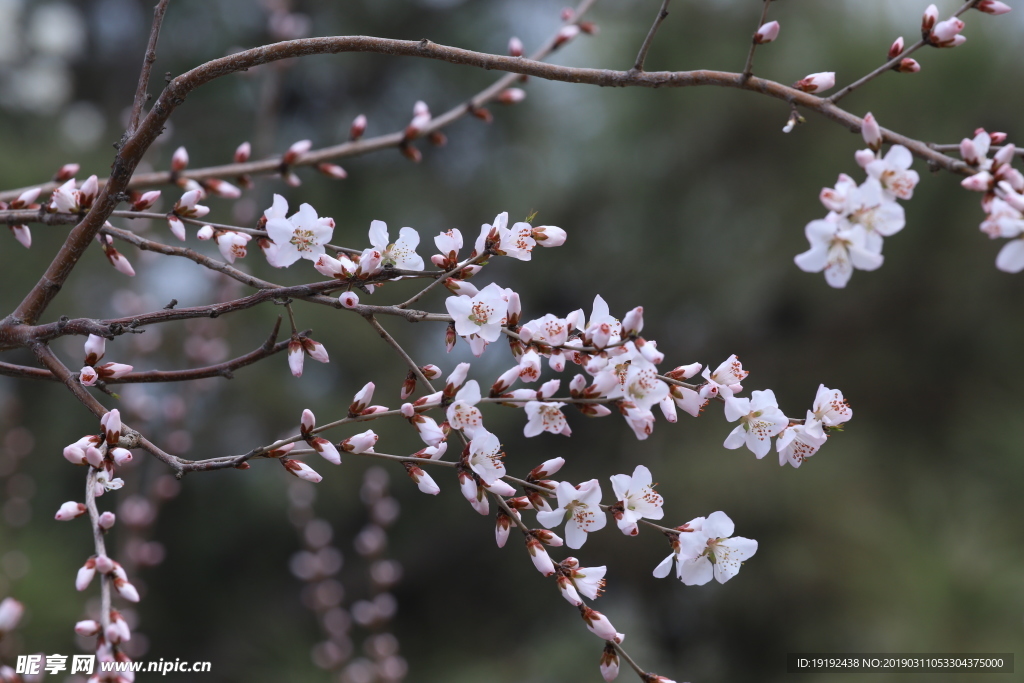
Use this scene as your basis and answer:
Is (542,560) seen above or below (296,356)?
below

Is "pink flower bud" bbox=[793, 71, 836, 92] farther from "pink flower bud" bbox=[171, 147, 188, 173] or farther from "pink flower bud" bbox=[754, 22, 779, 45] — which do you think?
"pink flower bud" bbox=[171, 147, 188, 173]

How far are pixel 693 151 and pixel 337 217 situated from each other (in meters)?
1.40

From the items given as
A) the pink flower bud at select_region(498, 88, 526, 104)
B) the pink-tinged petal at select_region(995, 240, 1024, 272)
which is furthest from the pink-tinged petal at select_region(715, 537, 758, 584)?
the pink flower bud at select_region(498, 88, 526, 104)

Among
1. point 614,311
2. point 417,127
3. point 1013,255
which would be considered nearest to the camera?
point 1013,255

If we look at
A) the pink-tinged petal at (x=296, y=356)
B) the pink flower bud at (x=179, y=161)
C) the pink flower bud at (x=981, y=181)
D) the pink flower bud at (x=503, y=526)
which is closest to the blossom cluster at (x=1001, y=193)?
the pink flower bud at (x=981, y=181)

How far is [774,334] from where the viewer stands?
2633 millimetres

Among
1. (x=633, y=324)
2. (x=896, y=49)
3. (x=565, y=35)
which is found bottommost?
(x=633, y=324)

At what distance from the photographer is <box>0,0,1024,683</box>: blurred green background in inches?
72.6

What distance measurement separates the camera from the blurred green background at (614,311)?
1844 millimetres

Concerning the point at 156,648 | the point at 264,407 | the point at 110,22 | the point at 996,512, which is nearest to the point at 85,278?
the point at 264,407

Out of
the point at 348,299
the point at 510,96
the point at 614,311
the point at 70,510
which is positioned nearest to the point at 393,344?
the point at 348,299

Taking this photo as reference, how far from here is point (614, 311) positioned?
2525 mm

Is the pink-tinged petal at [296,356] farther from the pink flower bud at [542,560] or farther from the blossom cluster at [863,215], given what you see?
the blossom cluster at [863,215]

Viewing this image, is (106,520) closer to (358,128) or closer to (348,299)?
(348,299)
